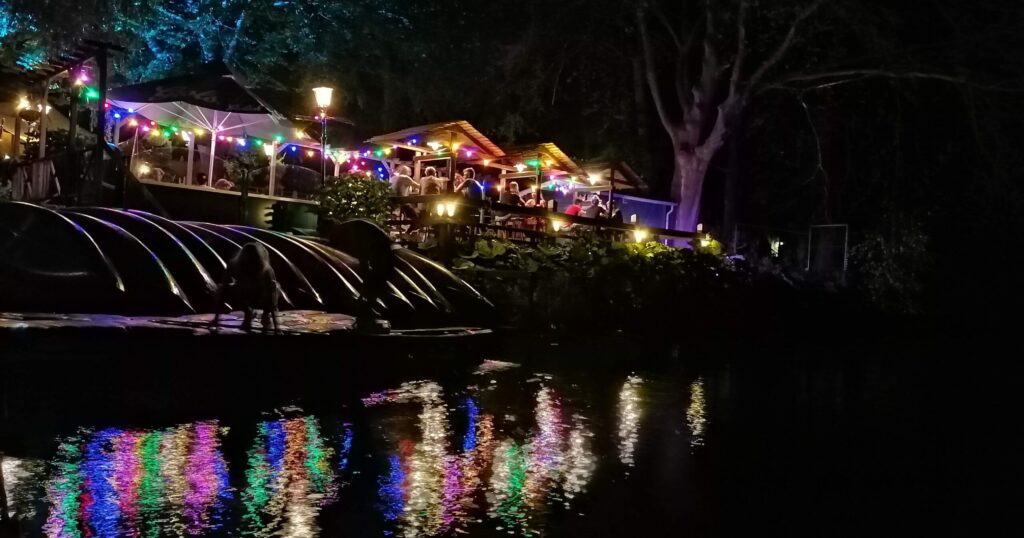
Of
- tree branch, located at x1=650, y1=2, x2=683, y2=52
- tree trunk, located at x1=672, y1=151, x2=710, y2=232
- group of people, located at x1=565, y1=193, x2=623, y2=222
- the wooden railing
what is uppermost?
tree branch, located at x1=650, y1=2, x2=683, y2=52

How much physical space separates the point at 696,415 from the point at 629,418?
89 centimetres

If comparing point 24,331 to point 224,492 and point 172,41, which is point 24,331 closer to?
point 224,492

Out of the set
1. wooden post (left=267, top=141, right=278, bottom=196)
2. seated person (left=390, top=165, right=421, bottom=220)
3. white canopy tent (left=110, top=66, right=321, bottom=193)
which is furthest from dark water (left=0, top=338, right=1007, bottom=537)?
wooden post (left=267, top=141, right=278, bottom=196)

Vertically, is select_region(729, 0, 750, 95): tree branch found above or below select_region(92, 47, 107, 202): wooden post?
above

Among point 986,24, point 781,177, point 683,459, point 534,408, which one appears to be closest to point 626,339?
point 534,408

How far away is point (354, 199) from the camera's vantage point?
550 inches

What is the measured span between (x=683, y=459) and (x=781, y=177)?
26184 millimetres

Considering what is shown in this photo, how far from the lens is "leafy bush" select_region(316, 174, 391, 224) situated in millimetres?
13898

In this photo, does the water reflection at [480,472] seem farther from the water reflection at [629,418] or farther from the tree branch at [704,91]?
the tree branch at [704,91]

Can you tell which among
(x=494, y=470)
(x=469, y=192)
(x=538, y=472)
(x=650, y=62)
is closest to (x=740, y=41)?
(x=650, y=62)

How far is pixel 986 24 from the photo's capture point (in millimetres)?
22109

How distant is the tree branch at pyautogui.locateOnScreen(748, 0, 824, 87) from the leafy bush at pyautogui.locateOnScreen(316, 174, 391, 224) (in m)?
13.4

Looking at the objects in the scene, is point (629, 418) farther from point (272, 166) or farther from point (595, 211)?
point (595, 211)

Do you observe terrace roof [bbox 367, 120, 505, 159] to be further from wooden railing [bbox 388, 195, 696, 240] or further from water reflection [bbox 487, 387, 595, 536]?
water reflection [bbox 487, 387, 595, 536]
